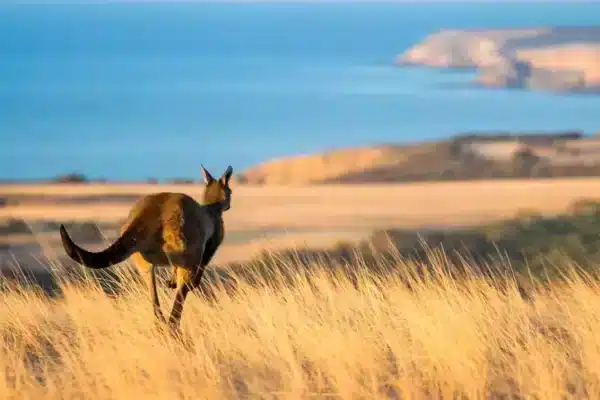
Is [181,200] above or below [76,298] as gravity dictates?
above

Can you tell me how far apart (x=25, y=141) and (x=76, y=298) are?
142 ft

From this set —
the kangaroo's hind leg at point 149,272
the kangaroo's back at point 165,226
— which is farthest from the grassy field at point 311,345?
the kangaroo's back at point 165,226

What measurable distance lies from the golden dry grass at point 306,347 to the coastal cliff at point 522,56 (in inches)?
2630

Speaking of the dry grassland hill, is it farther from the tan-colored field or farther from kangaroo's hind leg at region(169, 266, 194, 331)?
kangaroo's hind leg at region(169, 266, 194, 331)

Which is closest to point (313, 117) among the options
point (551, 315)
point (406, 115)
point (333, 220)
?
point (406, 115)

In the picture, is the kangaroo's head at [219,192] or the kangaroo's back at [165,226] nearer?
the kangaroo's back at [165,226]

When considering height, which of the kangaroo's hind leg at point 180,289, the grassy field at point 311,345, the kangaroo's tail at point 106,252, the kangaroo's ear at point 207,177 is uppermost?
the kangaroo's ear at point 207,177

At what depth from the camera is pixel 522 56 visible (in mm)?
78562

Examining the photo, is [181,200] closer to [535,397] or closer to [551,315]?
[535,397]

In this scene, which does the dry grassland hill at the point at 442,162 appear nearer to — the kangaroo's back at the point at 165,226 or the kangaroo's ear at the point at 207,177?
the kangaroo's ear at the point at 207,177

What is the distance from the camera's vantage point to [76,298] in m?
7.84

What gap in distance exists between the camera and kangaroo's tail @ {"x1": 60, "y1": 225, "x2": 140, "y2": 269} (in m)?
5.67

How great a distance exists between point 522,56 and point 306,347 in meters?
74.1

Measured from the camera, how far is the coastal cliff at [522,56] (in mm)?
73688
